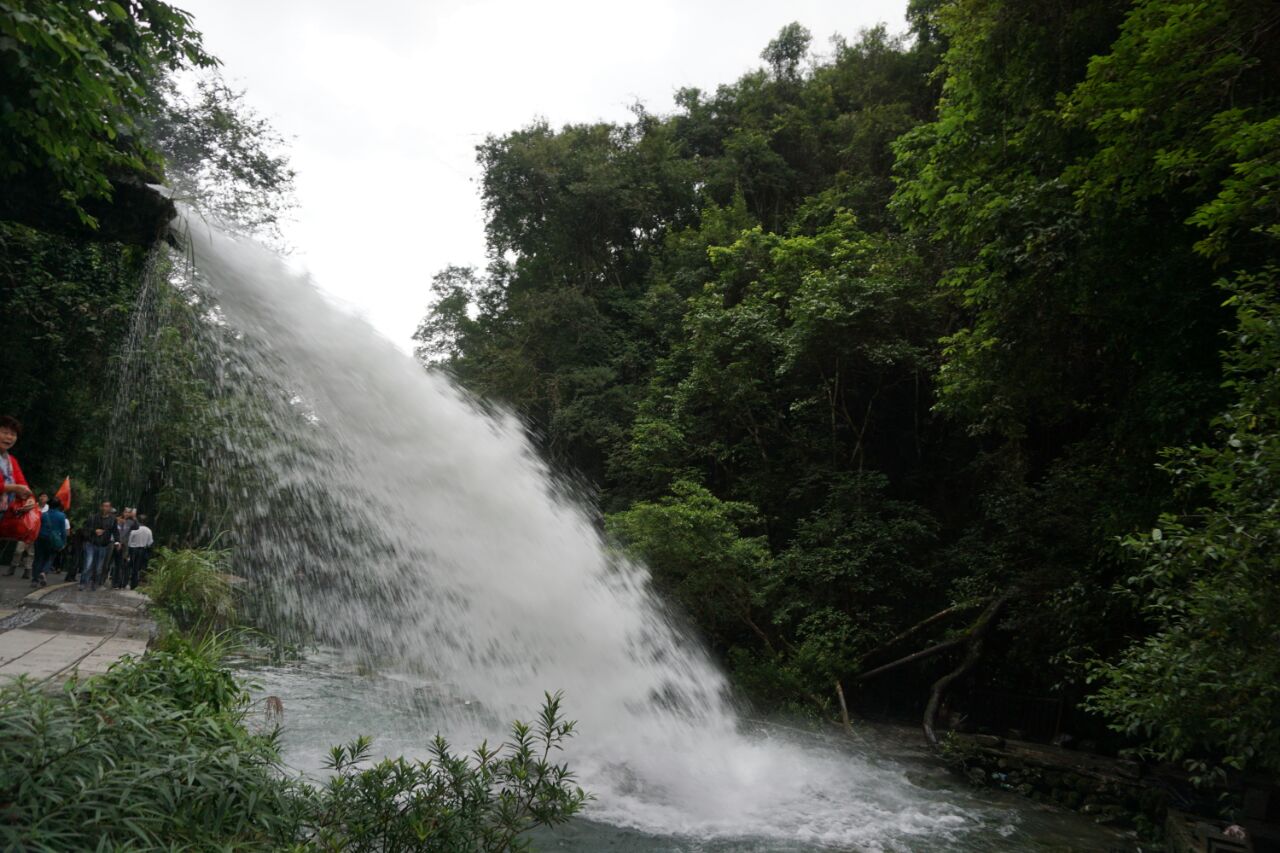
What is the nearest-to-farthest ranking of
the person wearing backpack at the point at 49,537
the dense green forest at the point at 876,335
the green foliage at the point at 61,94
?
the green foliage at the point at 61,94 → the dense green forest at the point at 876,335 → the person wearing backpack at the point at 49,537

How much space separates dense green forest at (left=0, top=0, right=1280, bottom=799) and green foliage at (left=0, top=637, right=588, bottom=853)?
3.25m

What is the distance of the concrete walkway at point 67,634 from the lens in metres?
4.90

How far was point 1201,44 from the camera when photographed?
294 inches

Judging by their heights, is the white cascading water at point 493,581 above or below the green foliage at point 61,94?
below

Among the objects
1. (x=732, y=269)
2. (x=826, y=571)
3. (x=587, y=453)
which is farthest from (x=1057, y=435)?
(x=587, y=453)

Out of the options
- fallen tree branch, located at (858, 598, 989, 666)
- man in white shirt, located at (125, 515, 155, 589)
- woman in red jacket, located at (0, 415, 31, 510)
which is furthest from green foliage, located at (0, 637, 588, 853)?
fallen tree branch, located at (858, 598, 989, 666)

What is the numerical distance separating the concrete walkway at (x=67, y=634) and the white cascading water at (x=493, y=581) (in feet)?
6.96

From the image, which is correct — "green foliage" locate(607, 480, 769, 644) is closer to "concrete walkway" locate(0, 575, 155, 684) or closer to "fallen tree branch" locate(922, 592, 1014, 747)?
"fallen tree branch" locate(922, 592, 1014, 747)

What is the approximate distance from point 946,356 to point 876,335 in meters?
3.42

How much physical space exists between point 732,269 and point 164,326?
1245 centimetres

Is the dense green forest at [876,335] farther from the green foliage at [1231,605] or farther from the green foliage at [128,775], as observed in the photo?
the green foliage at [128,775]

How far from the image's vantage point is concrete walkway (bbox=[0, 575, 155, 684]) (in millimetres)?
4898

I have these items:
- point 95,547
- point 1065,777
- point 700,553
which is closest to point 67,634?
point 95,547

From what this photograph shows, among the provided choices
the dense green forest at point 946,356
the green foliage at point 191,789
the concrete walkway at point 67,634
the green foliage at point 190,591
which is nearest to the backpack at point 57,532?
the concrete walkway at point 67,634
